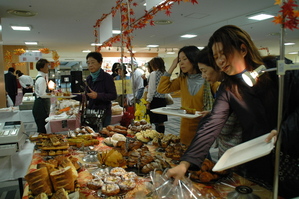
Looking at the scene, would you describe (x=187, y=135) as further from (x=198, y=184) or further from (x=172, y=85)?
(x=198, y=184)

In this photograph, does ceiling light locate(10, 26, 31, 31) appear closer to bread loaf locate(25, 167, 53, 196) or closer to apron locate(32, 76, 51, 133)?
apron locate(32, 76, 51, 133)

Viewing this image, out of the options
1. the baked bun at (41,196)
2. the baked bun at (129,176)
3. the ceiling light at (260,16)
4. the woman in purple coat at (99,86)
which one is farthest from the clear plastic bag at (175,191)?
the ceiling light at (260,16)

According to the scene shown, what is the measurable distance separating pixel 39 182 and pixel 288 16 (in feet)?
4.25

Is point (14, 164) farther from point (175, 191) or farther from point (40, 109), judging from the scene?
point (40, 109)

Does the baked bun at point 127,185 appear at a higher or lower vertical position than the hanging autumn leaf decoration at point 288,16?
lower

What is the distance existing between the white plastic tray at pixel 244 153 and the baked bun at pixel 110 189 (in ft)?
1.95

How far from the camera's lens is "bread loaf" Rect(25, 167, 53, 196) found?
121 centimetres

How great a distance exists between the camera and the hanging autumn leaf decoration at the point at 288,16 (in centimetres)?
78

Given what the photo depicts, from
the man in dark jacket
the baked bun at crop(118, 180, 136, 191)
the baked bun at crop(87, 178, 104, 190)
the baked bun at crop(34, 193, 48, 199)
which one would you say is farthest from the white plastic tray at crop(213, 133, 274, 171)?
the man in dark jacket

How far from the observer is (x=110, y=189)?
1.21m

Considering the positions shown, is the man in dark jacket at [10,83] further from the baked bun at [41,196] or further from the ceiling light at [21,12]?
the baked bun at [41,196]

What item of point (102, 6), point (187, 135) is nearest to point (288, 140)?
point (187, 135)

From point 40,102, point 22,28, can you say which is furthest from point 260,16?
point 22,28

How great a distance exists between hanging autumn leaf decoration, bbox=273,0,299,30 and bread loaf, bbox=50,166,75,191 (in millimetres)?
1161
